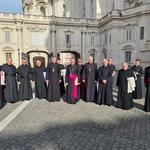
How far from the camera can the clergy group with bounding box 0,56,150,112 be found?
6.23m

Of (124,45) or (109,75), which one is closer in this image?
(109,75)

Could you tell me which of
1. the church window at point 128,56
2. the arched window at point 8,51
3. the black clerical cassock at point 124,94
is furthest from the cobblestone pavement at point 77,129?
the arched window at point 8,51

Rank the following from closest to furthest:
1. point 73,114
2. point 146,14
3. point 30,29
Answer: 1. point 73,114
2. point 146,14
3. point 30,29

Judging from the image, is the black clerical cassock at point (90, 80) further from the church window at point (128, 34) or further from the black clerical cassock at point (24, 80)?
the church window at point (128, 34)

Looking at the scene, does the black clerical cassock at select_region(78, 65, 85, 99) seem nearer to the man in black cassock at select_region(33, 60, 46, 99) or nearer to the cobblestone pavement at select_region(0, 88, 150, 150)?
the cobblestone pavement at select_region(0, 88, 150, 150)

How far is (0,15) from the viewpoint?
26656 millimetres

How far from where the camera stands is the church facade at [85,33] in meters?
24.6

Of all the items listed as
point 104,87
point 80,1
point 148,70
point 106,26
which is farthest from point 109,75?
point 80,1

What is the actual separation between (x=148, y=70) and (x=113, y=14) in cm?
2265

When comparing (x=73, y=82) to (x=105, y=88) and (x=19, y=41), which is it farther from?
(x=19, y=41)

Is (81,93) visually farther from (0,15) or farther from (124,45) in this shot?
(0,15)

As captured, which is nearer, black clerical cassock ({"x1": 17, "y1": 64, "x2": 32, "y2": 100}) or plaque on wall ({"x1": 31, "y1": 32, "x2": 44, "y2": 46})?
black clerical cassock ({"x1": 17, "y1": 64, "x2": 32, "y2": 100})

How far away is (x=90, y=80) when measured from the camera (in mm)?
7172

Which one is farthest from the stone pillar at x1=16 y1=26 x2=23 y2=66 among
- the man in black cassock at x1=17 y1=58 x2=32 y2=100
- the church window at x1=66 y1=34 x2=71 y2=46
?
the man in black cassock at x1=17 y1=58 x2=32 y2=100
